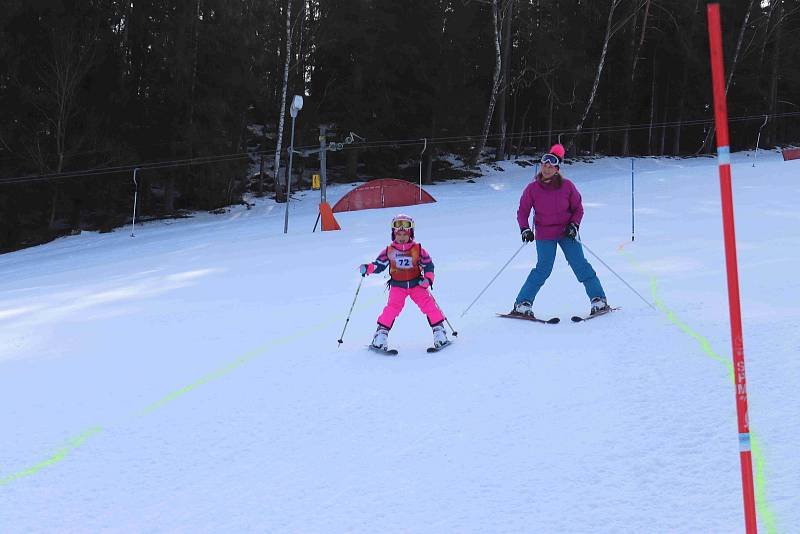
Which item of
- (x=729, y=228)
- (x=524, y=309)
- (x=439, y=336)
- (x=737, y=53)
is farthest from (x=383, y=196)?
(x=737, y=53)

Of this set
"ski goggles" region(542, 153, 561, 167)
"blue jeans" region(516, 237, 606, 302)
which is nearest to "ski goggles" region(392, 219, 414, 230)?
"blue jeans" region(516, 237, 606, 302)

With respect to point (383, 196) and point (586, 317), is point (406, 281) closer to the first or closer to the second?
point (586, 317)

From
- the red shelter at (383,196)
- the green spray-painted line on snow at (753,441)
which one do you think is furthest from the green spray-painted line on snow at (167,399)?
the red shelter at (383,196)

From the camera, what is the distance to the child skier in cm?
659

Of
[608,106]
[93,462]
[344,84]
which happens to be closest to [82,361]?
[93,462]

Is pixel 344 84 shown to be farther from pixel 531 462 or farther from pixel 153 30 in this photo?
pixel 531 462

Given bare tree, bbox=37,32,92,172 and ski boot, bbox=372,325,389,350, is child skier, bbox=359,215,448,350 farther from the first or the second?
bare tree, bbox=37,32,92,172

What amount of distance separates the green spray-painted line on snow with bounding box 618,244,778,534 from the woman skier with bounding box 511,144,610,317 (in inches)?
30.3

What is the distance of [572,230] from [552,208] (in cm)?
29

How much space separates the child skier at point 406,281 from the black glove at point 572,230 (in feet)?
4.91

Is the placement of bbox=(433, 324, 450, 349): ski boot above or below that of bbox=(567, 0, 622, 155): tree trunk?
below

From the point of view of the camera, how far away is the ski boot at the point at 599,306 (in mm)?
7335

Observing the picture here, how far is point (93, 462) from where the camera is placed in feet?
14.7

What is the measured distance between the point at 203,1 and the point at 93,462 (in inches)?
1000
